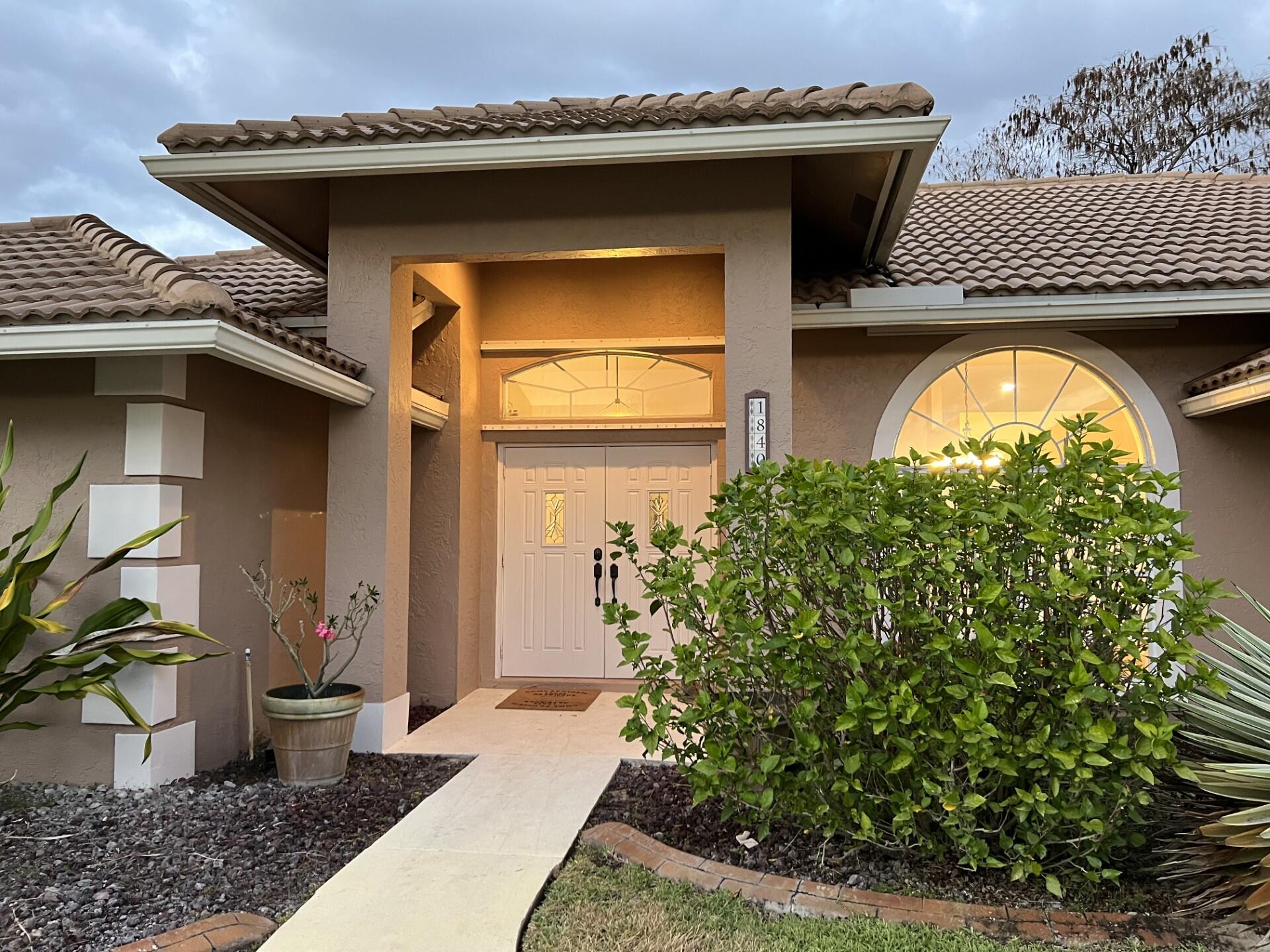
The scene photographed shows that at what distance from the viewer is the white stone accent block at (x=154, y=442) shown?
201 inches

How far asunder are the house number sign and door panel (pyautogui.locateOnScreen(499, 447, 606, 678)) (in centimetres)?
284

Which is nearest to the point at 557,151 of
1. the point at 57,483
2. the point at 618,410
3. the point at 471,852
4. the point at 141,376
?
the point at 141,376

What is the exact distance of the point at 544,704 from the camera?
7633mm

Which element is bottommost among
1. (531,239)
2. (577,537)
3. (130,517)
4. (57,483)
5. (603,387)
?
(577,537)

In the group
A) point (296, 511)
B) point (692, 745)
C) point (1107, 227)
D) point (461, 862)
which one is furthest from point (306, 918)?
point (1107, 227)

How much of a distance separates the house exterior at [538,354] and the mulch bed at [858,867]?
94 cm

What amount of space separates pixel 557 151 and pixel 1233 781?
491cm

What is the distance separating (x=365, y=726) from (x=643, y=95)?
549cm

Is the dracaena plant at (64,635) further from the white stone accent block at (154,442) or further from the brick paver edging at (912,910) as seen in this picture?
the brick paver edging at (912,910)

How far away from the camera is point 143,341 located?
15.6ft

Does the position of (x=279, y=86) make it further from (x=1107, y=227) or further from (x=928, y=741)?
(x=928, y=741)

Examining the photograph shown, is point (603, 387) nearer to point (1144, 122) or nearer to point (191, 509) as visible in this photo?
point (191, 509)

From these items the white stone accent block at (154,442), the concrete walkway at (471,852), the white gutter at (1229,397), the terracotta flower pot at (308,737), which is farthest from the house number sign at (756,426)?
the white stone accent block at (154,442)

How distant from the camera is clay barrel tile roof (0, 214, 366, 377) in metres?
4.87
